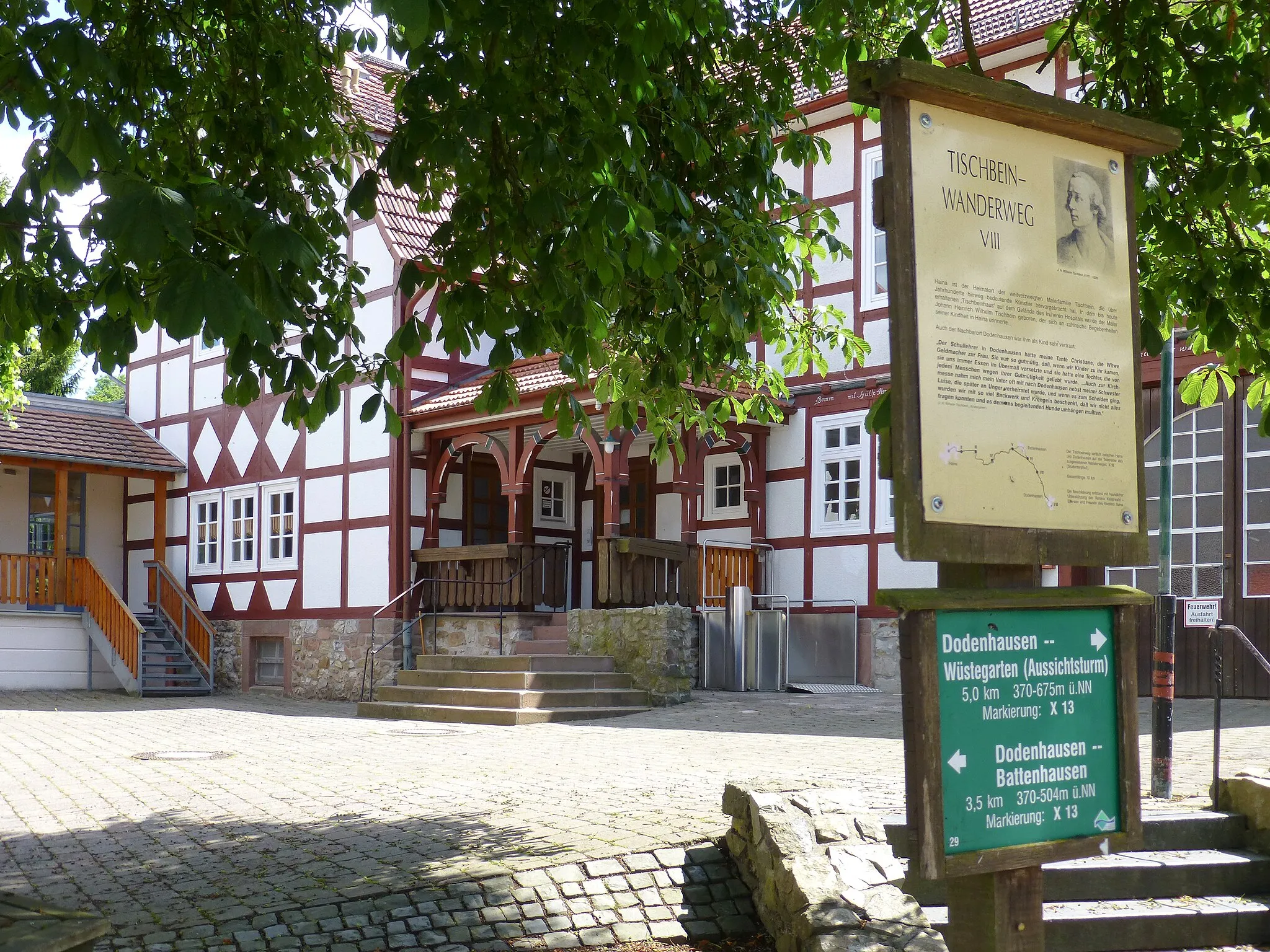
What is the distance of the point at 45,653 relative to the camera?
63.6ft

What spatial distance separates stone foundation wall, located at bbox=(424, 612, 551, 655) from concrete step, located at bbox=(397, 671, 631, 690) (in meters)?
1.45

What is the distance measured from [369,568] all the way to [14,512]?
277 inches

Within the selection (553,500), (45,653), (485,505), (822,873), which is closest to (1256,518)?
(822,873)

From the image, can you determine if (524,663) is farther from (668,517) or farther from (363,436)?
(363,436)

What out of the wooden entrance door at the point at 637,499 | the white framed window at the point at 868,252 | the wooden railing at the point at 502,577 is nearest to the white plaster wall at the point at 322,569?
the wooden railing at the point at 502,577

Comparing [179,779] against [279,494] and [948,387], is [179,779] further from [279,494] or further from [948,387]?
[279,494]

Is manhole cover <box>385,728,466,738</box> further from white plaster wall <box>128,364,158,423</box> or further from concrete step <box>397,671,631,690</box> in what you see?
white plaster wall <box>128,364,158,423</box>

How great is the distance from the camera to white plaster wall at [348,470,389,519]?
18.2 metres

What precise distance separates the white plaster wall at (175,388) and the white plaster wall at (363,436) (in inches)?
176

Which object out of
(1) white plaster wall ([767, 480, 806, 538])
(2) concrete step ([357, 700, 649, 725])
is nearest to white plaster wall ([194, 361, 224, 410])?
(2) concrete step ([357, 700, 649, 725])

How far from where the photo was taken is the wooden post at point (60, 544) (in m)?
19.6

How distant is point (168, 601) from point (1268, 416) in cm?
1895

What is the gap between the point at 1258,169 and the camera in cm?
525

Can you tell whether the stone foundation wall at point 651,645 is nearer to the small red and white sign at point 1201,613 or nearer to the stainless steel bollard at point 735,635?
the stainless steel bollard at point 735,635
